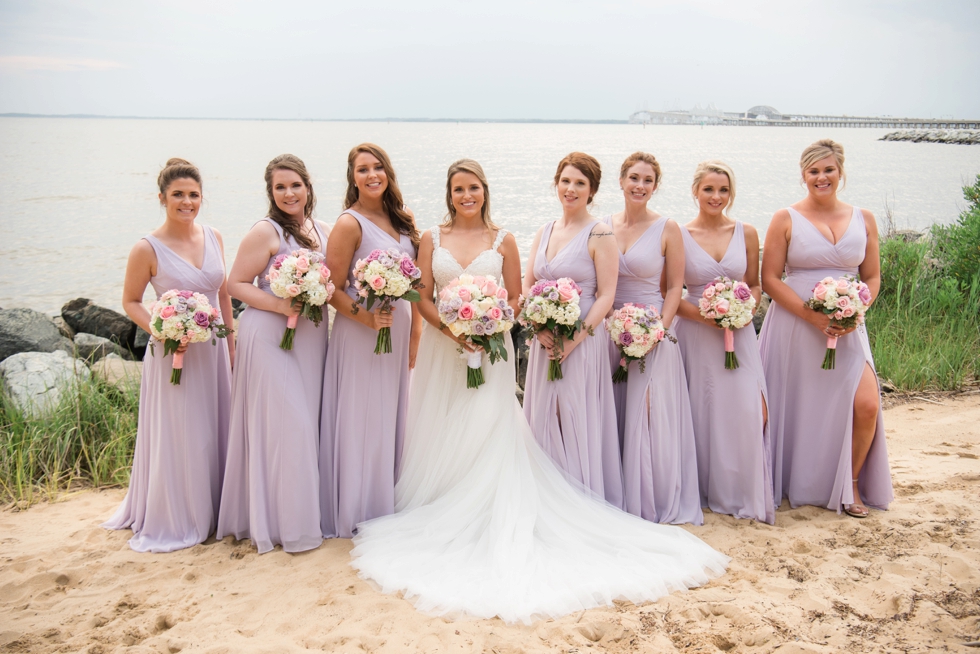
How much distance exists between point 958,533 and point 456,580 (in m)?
3.65

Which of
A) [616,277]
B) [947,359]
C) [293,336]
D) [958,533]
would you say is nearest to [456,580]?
[293,336]

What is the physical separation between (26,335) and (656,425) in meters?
8.53

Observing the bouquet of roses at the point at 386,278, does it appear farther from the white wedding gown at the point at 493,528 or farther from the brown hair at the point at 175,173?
the brown hair at the point at 175,173

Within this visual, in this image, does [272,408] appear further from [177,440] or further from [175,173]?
[175,173]

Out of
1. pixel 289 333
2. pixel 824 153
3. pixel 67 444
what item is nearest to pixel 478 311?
pixel 289 333

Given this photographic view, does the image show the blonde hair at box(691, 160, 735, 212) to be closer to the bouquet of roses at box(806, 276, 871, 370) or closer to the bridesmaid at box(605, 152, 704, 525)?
the bridesmaid at box(605, 152, 704, 525)

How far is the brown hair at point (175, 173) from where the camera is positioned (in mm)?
5074

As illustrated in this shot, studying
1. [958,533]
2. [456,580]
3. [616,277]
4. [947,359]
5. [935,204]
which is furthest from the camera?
[935,204]

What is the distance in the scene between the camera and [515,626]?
3961mm

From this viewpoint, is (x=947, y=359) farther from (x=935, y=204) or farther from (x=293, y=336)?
(x=935, y=204)

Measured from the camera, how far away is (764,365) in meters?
5.84

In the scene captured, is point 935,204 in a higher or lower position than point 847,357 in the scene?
higher

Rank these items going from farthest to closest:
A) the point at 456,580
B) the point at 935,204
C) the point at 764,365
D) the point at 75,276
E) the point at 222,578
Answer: the point at 935,204
the point at 75,276
the point at 764,365
the point at 222,578
the point at 456,580

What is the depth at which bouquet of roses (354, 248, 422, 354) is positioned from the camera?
15.6 ft
